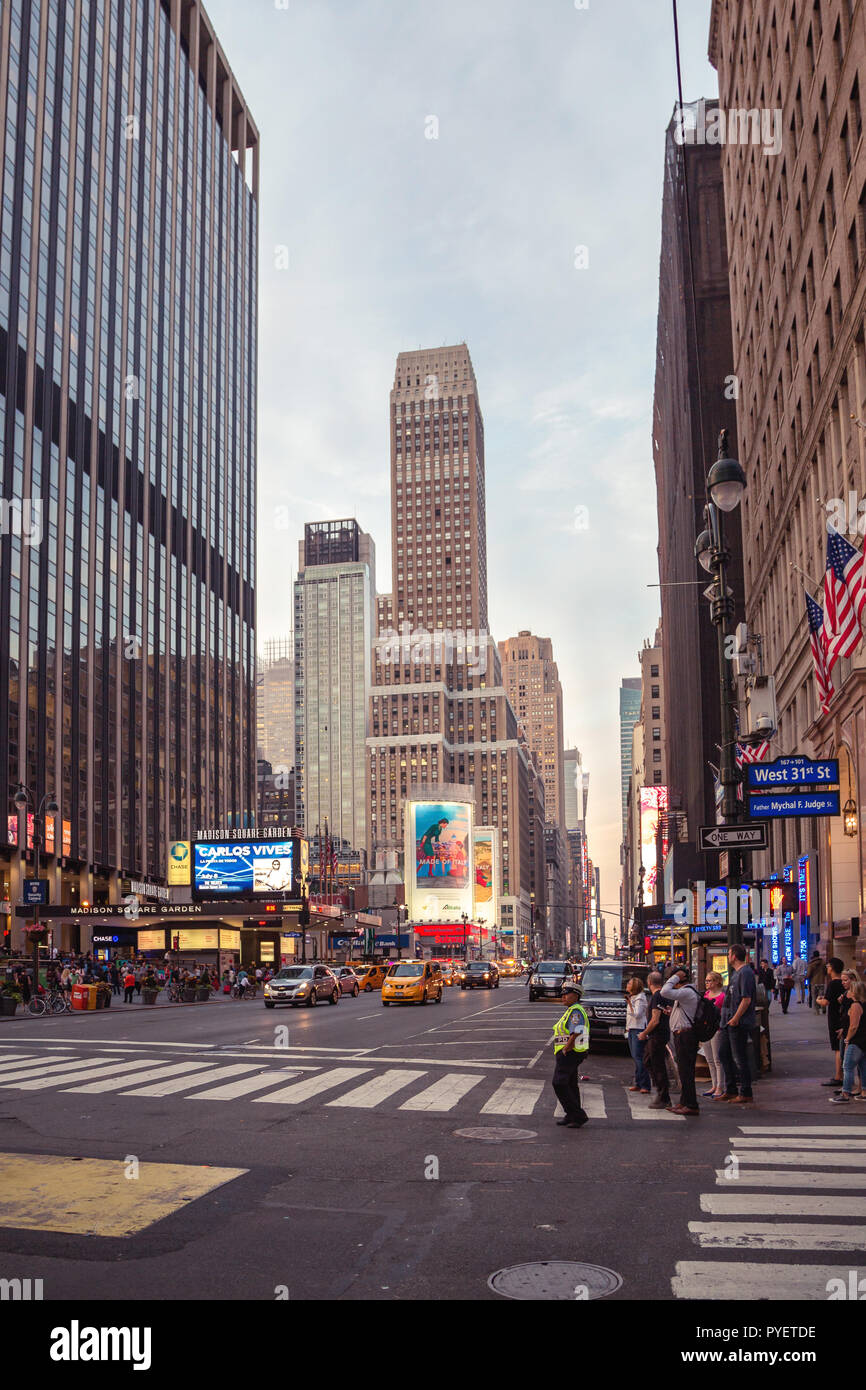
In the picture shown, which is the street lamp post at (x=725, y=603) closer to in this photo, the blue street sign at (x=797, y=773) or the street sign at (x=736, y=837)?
the street sign at (x=736, y=837)

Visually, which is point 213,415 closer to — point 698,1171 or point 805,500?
point 805,500

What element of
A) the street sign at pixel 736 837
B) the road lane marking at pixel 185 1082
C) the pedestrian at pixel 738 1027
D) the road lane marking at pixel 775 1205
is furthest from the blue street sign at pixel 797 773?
the road lane marking at pixel 775 1205

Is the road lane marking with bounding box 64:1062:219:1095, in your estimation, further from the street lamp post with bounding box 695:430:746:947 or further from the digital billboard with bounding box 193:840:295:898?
the digital billboard with bounding box 193:840:295:898

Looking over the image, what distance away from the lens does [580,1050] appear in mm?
12914

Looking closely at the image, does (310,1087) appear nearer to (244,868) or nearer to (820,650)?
(820,650)

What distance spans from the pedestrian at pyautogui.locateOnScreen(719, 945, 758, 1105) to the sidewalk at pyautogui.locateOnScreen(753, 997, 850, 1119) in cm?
32

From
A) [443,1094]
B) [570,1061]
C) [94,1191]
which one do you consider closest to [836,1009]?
[570,1061]

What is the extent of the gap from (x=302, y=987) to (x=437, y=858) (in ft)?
444

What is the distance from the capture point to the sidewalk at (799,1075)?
14.7 metres

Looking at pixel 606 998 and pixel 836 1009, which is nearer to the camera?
pixel 836 1009

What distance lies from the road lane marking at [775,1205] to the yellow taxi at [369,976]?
5387 cm

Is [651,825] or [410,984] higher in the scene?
[651,825]

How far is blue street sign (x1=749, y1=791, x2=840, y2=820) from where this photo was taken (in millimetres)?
18672

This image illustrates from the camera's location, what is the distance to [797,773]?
63.5ft
